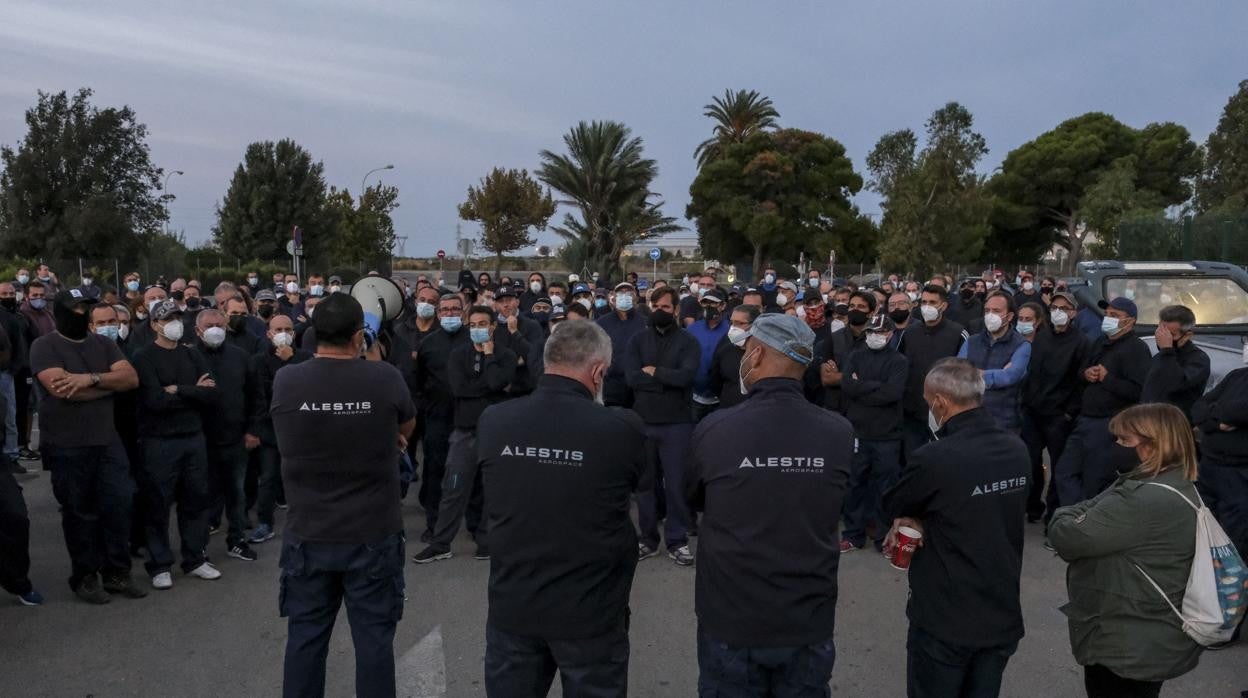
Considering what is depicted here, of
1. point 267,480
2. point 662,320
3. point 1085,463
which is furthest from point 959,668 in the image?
point 267,480

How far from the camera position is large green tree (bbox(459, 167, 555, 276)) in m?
55.2

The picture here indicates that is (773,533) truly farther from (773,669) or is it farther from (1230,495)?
(1230,495)

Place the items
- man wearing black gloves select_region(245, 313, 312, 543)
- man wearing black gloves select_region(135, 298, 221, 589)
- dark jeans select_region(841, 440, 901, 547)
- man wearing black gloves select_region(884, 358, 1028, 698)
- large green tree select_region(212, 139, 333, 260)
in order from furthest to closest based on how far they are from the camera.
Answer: large green tree select_region(212, 139, 333, 260)
man wearing black gloves select_region(245, 313, 312, 543)
dark jeans select_region(841, 440, 901, 547)
man wearing black gloves select_region(135, 298, 221, 589)
man wearing black gloves select_region(884, 358, 1028, 698)

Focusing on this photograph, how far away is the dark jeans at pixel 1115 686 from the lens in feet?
11.5

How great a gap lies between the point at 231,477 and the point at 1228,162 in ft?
161

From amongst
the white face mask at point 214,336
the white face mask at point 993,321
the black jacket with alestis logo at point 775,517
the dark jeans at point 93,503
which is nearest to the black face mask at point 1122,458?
the white face mask at point 993,321

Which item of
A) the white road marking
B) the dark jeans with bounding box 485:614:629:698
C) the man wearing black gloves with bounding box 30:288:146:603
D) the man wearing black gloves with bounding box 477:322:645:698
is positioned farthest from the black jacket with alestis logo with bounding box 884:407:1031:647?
the man wearing black gloves with bounding box 30:288:146:603

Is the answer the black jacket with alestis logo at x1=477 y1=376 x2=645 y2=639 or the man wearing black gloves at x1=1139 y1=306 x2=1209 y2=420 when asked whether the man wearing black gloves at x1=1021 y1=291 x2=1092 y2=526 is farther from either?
the black jacket with alestis logo at x1=477 y1=376 x2=645 y2=639

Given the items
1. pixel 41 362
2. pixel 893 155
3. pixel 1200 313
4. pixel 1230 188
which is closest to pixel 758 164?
pixel 893 155

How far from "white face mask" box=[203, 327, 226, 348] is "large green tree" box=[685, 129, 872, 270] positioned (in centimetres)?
4102

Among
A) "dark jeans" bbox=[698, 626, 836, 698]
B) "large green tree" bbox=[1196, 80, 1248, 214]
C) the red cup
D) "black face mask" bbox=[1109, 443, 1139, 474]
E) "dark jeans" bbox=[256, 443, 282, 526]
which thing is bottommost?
"dark jeans" bbox=[256, 443, 282, 526]

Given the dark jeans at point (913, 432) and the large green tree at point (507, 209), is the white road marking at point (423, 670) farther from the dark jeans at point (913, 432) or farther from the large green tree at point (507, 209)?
the large green tree at point (507, 209)

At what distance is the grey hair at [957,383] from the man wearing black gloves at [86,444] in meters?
5.10

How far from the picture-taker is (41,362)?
569 centimetres
